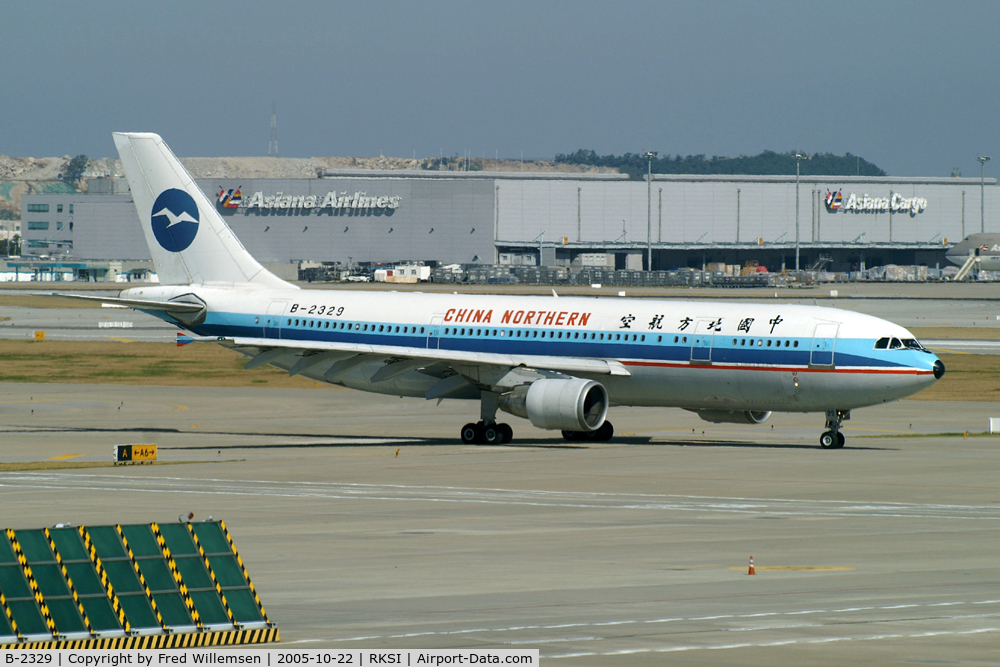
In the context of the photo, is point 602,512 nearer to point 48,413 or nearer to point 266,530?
point 266,530

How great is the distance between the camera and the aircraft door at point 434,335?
47.6 metres

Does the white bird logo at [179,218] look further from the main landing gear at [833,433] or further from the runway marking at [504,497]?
the main landing gear at [833,433]

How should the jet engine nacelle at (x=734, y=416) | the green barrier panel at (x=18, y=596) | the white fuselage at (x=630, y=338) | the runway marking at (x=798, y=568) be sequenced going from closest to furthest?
the green barrier panel at (x=18, y=596)
the runway marking at (x=798, y=568)
the white fuselage at (x=630, y=338)
the jet engine nacelle at (x=734, y=416)

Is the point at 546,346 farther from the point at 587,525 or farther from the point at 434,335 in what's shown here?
the point at 587,525

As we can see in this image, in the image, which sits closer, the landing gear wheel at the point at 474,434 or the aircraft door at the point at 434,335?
the landing gear wheel at the point at 474,434

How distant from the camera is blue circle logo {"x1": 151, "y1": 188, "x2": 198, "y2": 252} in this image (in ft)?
173

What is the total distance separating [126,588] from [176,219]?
39.3 m

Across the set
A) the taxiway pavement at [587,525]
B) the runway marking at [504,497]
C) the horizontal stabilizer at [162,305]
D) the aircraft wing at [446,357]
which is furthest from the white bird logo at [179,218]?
the runway marking at [504,497]

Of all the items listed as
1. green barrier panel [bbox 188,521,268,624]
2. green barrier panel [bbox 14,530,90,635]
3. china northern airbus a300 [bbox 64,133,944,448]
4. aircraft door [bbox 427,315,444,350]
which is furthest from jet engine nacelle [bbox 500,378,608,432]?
green barrier panel [bbox 14,530,90,635]

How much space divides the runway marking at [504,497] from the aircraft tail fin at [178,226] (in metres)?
17.3

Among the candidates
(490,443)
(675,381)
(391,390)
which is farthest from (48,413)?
(675,381)

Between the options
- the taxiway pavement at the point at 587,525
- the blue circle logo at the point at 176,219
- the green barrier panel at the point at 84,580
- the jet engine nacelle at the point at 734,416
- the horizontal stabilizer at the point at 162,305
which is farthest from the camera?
the blue circle logo at the point at 176,219

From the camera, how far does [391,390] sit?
47.9 metres

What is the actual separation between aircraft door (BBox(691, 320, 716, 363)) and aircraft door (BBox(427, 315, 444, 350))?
901 cm
